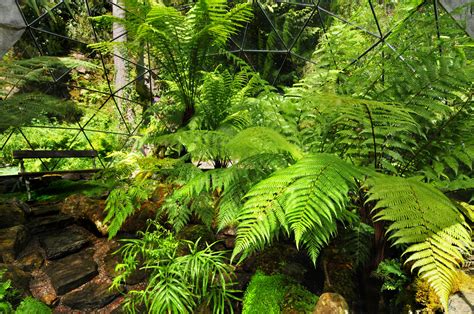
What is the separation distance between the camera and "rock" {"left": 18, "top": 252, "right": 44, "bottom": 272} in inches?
87.0

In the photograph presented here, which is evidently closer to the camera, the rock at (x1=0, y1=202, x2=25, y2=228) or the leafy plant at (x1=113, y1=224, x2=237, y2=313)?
the leafy plant at (x1=113, y1=224, x2=237, y2=313)

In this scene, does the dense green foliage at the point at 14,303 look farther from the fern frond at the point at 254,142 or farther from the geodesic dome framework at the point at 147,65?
the geodesic dome framework at the point at 147,65

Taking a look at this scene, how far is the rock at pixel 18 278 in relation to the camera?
6.24ft

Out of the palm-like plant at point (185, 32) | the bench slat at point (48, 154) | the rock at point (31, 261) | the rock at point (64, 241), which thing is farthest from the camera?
the bench slat at point (48, 154)

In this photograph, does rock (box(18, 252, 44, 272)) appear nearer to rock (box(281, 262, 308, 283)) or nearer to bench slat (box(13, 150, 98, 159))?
rock (box(281, 262, 308, 283))

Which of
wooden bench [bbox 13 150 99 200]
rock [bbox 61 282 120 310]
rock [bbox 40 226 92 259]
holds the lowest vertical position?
wooden bench [bbox 13 150 99 200]

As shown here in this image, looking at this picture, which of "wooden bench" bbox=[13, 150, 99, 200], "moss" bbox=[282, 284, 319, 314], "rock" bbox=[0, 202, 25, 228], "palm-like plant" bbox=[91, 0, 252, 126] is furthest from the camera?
"wooden bench" bbox=[13, 150, 99, 200]

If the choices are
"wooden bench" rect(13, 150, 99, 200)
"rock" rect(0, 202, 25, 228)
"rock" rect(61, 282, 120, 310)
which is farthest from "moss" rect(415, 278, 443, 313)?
"wooden bench" rect(13, 150, 99, 200)

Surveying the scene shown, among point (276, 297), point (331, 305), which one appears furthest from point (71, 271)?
point (331, 305)

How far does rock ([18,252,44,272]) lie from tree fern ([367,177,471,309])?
243 cm

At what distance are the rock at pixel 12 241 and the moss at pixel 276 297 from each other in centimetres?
187

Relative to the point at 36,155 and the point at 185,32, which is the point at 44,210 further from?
the point at 185,32

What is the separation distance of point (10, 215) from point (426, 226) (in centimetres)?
323

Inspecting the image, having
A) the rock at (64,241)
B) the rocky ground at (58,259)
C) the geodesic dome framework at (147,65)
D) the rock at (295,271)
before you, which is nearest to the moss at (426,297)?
the rock at (295,271)
